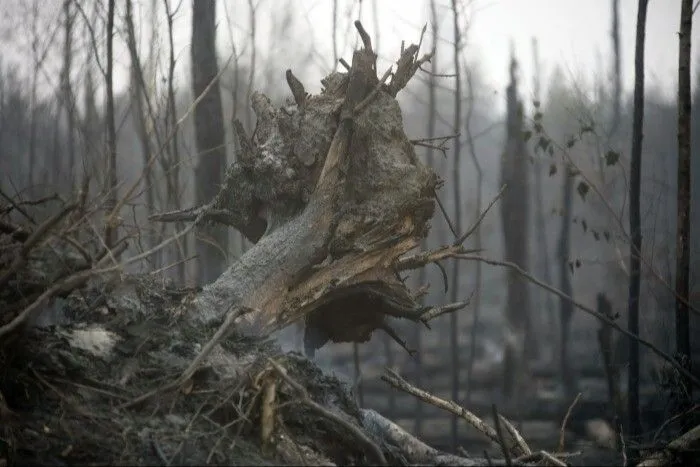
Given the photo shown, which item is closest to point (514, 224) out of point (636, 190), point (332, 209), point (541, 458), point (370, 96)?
point (636, 190)


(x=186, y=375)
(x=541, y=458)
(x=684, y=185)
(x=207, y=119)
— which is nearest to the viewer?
(x=186, y=375)

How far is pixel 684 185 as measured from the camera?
726 cm

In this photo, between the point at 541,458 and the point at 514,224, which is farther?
the point at 514,224

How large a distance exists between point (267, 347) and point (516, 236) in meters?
14.0

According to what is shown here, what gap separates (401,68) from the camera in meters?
6.74

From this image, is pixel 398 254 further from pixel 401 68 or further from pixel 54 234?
pixel 54 234

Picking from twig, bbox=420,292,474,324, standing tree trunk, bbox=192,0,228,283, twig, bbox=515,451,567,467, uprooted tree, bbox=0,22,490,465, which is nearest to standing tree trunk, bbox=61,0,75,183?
standing tree trunk, bbox=192,0,228,283

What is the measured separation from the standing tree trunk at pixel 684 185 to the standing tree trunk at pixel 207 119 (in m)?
5.85

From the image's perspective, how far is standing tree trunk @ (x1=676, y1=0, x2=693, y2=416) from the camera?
7175 millimetres

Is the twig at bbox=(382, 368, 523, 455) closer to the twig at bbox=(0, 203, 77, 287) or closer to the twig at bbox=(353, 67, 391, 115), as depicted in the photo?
the twig at bbox=(353, 67, 391, 115)

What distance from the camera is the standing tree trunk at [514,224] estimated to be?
18141 millimetres

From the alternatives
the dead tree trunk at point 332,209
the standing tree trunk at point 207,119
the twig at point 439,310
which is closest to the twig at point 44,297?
the dead tree trunk at point 332,209

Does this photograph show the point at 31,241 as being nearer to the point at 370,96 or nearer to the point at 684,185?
the point at 370,96

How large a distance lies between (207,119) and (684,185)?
20.7 ft
